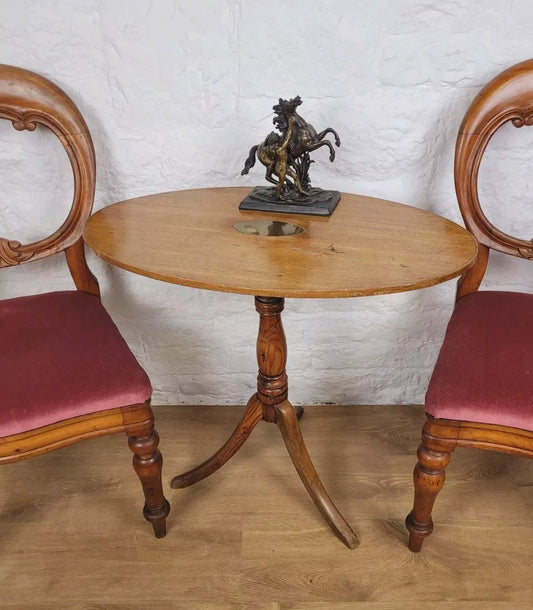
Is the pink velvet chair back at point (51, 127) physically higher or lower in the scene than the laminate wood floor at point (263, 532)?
higher

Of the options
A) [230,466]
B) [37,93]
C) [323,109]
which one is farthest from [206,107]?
[230,466]

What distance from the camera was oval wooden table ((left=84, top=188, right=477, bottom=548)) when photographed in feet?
3.35

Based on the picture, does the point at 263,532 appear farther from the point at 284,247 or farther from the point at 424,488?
the point at 284,247

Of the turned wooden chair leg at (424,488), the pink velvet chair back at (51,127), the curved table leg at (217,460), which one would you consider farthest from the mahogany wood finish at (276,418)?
the pink velvet chair back at (51,127)

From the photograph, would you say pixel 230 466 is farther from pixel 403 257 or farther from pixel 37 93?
pixel 37 93

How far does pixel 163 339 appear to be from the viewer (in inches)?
75.2

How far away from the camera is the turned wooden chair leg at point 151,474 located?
4.33 ft

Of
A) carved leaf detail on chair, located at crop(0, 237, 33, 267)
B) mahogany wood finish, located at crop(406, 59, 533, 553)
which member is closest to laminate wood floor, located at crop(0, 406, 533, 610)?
mahogany wood finish, located at crop(406, 59, 533, 553)

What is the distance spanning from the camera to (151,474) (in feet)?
4.49

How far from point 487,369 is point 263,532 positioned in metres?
0.74

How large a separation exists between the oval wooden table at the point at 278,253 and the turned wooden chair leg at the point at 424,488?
0.17m

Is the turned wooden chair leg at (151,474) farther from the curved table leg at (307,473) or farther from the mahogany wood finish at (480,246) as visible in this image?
the mahogany wood finish at (480,246)

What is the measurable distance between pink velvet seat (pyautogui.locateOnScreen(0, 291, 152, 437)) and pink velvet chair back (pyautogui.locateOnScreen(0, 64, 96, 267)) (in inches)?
6.6

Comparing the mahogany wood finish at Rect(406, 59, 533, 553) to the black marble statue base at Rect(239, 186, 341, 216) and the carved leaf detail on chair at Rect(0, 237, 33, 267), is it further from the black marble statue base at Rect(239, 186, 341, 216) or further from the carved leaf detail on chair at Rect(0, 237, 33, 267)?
the carved leaf detail on chair at Rect(0, 237, 33, 267)
